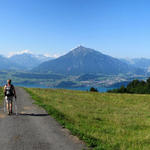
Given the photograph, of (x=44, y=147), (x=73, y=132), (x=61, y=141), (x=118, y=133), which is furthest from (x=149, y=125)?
(x=44, y=147)

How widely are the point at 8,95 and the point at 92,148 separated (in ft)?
33.0

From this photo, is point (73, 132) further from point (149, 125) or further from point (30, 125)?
point (149, 125)

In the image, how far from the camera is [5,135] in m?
10.1

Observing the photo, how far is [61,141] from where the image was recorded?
9.37 metres

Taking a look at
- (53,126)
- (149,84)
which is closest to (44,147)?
(53,126)

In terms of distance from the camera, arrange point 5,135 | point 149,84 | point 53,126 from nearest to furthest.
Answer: point 5,135 < point 53,126 < point 149,84

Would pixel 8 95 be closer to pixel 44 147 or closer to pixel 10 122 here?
pixel 10 122

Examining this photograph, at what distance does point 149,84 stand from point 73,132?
8811 centimetres

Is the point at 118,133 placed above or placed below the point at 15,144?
below

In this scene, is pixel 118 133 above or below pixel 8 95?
below

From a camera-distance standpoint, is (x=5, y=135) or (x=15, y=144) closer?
(x=15, y=144)

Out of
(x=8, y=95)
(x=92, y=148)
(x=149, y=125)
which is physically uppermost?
(x=8, y=95)

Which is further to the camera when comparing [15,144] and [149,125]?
[149,125]

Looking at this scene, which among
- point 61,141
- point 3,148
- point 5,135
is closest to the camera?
point 3,148
